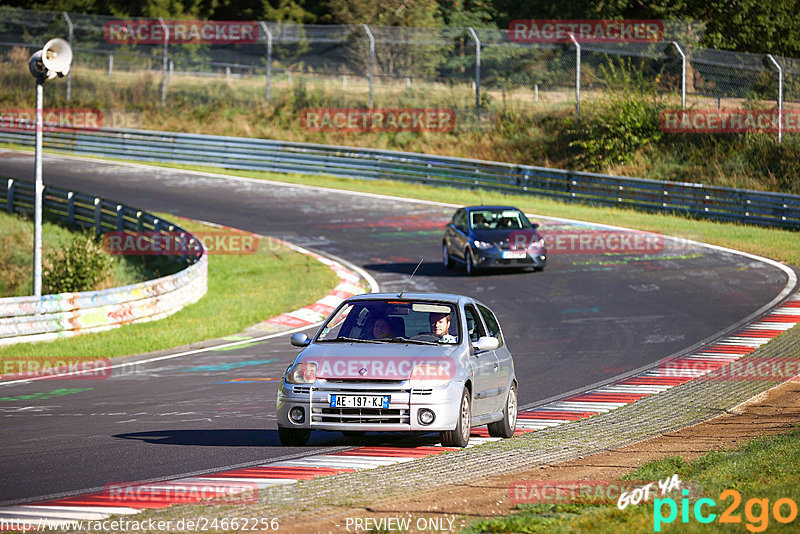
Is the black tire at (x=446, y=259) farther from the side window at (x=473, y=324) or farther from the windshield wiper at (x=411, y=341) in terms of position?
the windshield wiper at (x=411, y=341)

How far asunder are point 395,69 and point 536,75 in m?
6.10

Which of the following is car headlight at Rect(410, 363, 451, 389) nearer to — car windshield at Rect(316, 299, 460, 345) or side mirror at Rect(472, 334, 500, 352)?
car windshield at Rect(316, 299, 460, 345)

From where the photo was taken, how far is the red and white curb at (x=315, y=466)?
7.23 meters

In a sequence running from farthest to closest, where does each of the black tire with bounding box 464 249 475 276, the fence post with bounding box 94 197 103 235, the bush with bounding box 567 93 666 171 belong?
the bush with bounding box 567 93 666 171, the fence post with bounding box 94 197 103 235, the black tire with bounding box 464 249 475 276

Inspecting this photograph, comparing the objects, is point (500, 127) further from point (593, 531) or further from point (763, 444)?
point (593, 531)

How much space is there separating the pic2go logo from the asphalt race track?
3780 millimetres

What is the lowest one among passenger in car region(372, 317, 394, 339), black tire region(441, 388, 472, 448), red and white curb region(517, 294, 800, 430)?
red and white curb region(517, 294, 800, 430)

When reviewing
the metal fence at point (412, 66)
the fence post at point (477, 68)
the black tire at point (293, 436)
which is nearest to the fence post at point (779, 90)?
the metal fence at point (412, 66)

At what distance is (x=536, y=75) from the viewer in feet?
137

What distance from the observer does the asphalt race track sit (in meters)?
9.71

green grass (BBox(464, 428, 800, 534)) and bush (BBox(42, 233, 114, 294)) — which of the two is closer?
green grass (BBox(464, 428, 800, 534))

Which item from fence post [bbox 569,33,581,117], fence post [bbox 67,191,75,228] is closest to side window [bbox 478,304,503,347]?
fence post [bbox 67,191,75,228]

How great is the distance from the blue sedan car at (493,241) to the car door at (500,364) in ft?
42.2

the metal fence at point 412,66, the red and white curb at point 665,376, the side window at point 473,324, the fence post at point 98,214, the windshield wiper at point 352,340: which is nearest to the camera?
the windshield wiper at point 352,340
